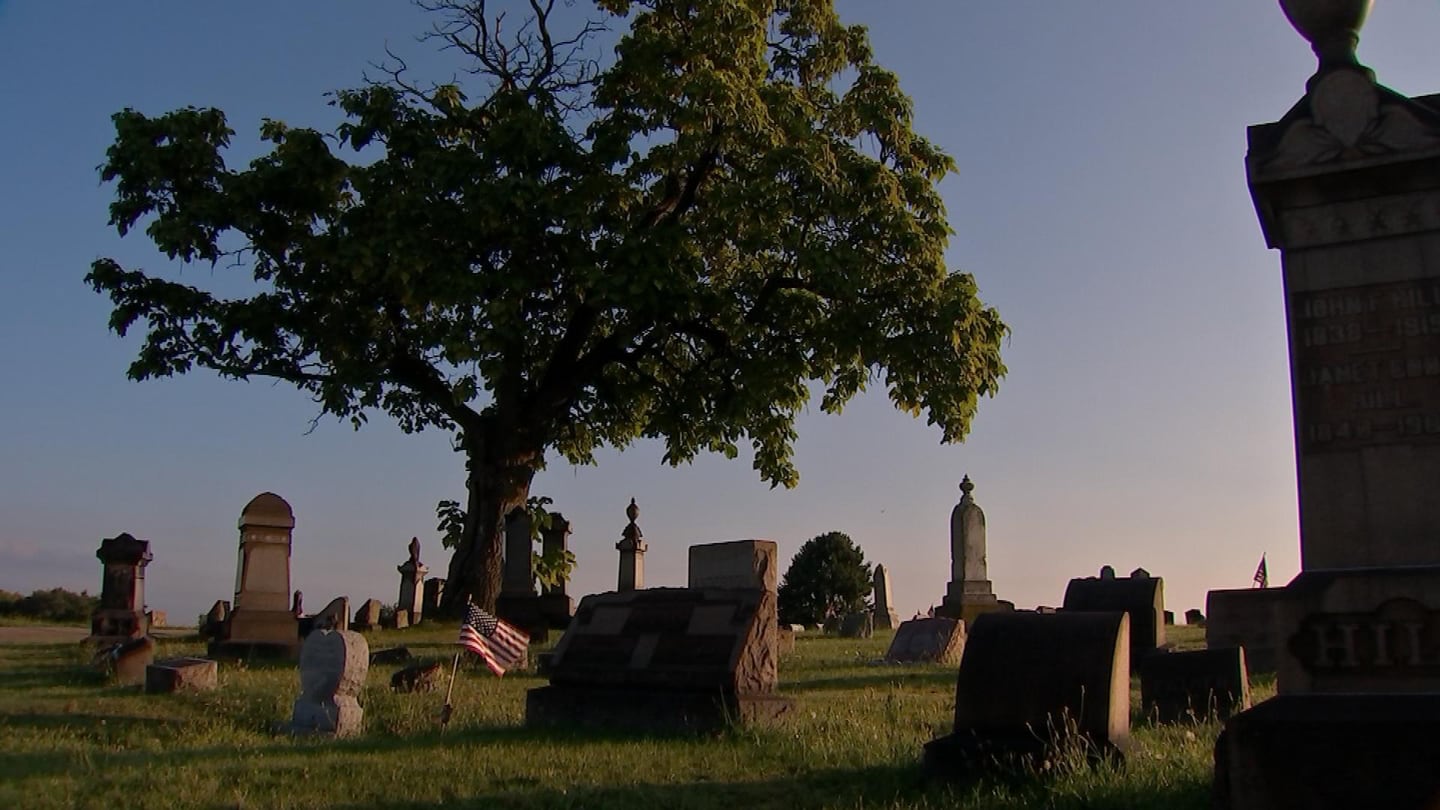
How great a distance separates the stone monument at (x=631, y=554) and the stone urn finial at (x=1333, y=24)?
2535 centimetres

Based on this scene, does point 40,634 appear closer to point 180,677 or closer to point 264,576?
point 264,576

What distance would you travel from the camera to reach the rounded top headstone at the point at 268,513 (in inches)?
846

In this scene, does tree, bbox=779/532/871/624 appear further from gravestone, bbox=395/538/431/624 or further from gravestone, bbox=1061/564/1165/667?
gravestone, bbox=1061/564/1165/667

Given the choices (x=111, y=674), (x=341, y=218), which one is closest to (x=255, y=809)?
(x=111, y=674)

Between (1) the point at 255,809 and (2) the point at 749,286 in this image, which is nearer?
(1) the point at 255,809

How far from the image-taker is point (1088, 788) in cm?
711

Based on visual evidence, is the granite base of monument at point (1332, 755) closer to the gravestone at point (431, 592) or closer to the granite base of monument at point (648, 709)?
the granite base of monument at point (648, 709)

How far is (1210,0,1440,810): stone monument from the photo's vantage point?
628 centimetres

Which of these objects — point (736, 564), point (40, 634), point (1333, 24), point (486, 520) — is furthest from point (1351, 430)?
point (40, 634)

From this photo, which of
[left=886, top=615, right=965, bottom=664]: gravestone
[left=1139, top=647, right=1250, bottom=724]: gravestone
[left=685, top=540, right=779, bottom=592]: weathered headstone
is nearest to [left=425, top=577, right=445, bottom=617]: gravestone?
[left=685, top=540, right=779, bottom=592]: weathered headstone

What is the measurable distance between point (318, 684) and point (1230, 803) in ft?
A: 25.5

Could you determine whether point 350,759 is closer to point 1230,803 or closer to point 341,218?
point 1230,803

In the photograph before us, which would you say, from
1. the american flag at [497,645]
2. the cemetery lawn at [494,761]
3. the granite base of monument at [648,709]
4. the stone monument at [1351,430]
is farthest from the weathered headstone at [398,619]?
the stone monument at [1351,430]

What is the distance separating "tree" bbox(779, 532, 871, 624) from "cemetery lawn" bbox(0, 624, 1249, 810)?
1679 inches
